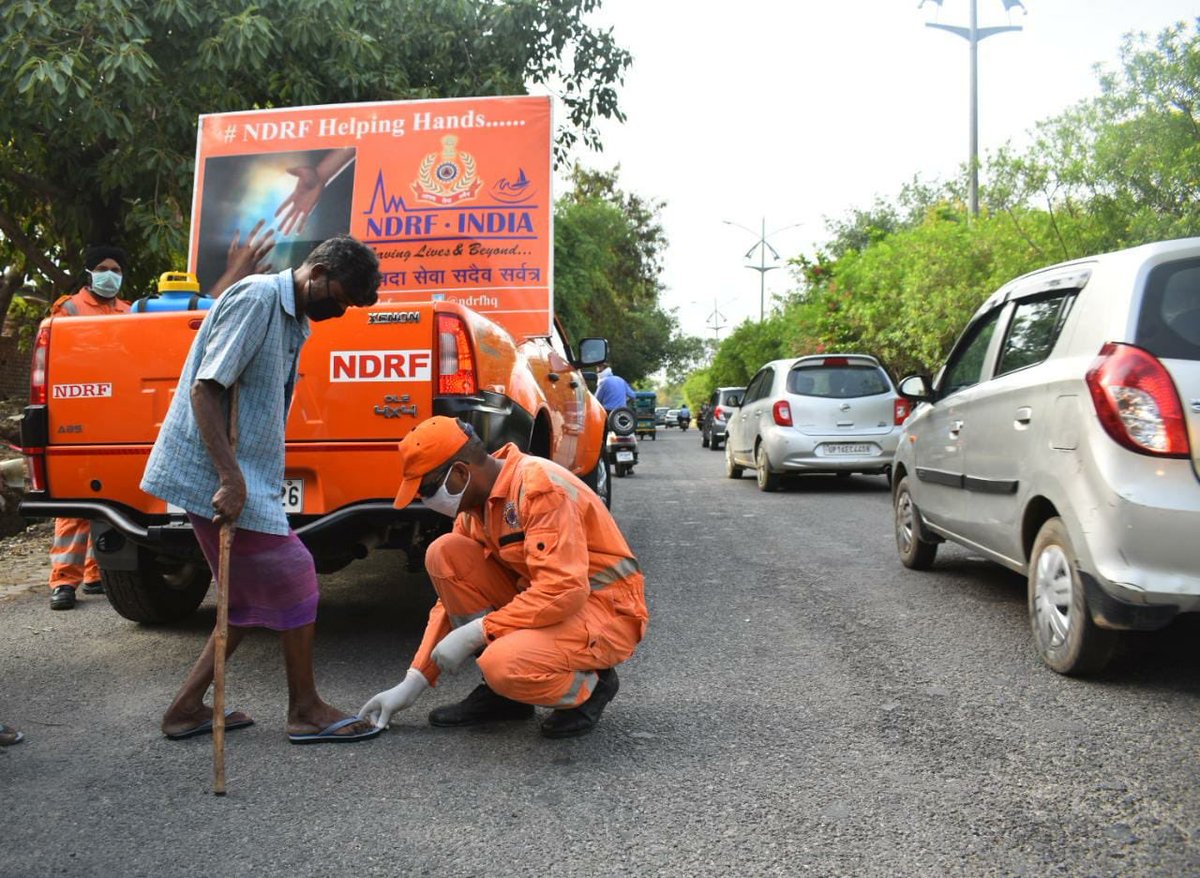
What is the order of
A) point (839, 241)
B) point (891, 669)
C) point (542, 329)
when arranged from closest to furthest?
point (891, 669) → point (542, 329) → point (839, 241)

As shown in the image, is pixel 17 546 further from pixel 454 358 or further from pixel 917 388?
pixel 917 388

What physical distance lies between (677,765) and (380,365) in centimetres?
205

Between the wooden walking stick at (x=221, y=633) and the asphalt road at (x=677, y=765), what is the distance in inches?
3.9

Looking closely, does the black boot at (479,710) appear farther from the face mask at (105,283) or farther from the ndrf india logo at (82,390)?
the face mask at (105,283)

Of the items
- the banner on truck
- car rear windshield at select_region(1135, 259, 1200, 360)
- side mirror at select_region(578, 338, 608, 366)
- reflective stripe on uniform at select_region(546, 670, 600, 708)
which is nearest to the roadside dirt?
the banner on truck

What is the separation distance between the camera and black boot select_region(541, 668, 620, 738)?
149 inches

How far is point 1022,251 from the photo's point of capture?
16.4 metres

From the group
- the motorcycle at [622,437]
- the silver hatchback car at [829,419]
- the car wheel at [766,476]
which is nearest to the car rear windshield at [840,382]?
the silver hatchback car at [829,419]

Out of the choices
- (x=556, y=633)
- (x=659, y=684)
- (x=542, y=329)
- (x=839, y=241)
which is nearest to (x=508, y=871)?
(x=556, y=633)

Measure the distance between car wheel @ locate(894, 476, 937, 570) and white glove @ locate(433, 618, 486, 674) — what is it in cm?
389

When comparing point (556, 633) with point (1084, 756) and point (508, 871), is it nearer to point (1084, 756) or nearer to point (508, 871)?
point (508, 871)

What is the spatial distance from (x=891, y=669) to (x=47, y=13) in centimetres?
825

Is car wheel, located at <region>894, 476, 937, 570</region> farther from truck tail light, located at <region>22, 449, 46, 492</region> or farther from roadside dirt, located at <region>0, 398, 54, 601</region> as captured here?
roadside dirt, located at <region>0, 398, 54, 601</region>

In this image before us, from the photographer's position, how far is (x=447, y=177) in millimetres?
7406
